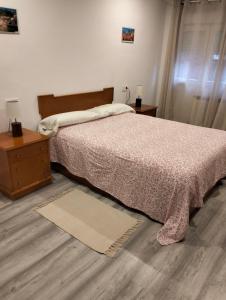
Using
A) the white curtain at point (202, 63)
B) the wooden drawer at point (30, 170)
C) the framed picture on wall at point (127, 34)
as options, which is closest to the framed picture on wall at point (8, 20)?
the wooden drawer at point (30, 170)

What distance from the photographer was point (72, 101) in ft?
10.7

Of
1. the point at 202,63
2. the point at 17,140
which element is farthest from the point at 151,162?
the point at 202,63

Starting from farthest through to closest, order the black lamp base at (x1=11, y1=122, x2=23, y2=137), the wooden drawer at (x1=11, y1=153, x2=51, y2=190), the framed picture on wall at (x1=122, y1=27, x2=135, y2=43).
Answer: the framed picture on wall at (x1=122, y1=27, x2=135, y2=43)
the black lamp base at (x1=11, y1=122, x2=23, y2=137)
the wooden drawer at (x1=11, y1=153, x2=51, y2=190)

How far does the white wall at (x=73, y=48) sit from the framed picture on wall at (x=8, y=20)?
0.16ft

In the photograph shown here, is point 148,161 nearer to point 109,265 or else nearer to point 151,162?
point 151,162

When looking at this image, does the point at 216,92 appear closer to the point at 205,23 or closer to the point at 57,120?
the point at 205,23

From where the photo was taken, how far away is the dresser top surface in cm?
226

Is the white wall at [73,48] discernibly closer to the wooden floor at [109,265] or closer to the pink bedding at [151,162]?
the pink bedding at [151,162]

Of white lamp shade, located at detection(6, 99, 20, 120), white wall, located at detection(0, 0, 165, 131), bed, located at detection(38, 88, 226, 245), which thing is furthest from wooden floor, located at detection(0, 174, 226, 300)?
white wall, located at detection(0, 0, 165, 131)

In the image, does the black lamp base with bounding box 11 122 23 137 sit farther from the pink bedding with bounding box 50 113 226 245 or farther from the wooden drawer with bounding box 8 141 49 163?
the pink bedding with bounding box 50 113 226 245

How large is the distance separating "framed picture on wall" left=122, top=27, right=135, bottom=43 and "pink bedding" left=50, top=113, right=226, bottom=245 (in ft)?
5.40

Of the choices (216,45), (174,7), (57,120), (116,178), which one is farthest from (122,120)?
(174,7)

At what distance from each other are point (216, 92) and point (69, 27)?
2575mm

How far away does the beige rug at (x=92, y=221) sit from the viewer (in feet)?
6.39
